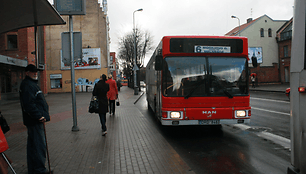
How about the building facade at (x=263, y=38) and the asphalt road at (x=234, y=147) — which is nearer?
the asphalt road at (x=234, y=147)

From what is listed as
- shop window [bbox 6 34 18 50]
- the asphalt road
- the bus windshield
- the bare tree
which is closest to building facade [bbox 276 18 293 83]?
the bare tree

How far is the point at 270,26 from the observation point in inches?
1876

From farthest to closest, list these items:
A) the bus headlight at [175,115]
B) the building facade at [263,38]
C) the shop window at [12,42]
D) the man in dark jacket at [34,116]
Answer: the building facade at [263,38]
the shop window at [12,42]
the bus headlight at [175,115]
the man in dark jacket at [34,116]

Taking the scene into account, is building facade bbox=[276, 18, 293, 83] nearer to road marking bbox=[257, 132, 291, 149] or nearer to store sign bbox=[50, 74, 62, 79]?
store sign bbox=[50, 74, 62, 79]

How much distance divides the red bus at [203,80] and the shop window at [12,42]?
70.5 ft

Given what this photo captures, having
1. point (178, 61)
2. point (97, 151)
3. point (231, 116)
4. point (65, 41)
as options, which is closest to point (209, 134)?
point (231, 116)

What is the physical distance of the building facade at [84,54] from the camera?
37375mm

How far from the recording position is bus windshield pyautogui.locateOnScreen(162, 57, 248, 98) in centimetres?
627

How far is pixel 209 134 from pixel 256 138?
4.25ft

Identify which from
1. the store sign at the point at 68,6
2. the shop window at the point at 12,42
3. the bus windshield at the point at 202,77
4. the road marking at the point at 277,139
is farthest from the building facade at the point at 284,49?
the store sign at the point at 68,6

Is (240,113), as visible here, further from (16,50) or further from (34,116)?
(16,50)

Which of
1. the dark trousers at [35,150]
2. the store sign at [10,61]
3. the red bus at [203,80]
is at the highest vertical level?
the store sign at [10,61]

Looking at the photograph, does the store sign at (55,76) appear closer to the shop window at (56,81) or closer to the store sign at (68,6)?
the shop window at (56,81)

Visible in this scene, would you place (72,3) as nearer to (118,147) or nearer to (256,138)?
(118,147)
